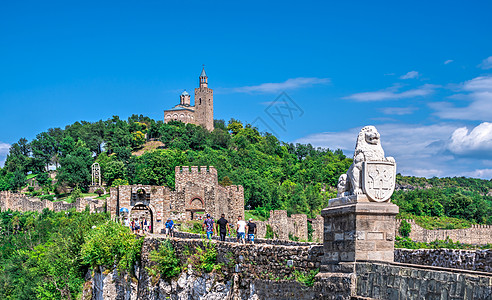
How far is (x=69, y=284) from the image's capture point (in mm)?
22281

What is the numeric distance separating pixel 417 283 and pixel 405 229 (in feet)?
205

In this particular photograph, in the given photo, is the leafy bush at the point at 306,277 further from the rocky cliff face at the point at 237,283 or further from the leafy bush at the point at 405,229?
the leafy bush at the point at 405,229

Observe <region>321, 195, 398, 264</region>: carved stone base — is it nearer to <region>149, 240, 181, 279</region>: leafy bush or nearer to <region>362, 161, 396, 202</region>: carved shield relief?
<region>362, 161, 396, 202</region>: carved shield relief

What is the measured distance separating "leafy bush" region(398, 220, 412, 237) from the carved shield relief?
60570mm

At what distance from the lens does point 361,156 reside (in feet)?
28.3

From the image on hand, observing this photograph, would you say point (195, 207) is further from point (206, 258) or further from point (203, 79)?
point (203, 79)

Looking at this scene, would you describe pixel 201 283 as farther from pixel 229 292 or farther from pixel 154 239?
pixel 154 239

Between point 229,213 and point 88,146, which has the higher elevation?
point 88,146

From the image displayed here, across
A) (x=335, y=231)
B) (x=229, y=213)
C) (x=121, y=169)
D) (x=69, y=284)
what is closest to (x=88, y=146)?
(x=121, y=169)

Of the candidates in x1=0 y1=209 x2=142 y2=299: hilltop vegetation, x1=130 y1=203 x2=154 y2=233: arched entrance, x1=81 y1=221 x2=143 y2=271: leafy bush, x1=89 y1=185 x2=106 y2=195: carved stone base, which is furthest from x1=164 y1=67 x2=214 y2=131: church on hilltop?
x1=81 y1=221 x2=143 y2=271: leafy bush

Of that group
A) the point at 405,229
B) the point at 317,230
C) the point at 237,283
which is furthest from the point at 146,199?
the point at 405,229

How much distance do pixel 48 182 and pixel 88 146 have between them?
1655 centimetres

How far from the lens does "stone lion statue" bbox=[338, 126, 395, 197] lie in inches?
335

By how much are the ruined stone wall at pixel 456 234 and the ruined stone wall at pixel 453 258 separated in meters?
57.9
